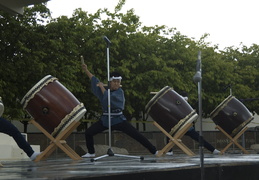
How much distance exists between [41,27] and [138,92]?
782cm

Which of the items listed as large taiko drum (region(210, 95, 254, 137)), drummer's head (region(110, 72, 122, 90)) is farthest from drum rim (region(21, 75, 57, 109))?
large taiko drum (region(210, 95, 254, 137))

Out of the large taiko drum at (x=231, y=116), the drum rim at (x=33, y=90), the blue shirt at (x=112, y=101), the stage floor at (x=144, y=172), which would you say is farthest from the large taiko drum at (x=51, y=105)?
the large taiko drum at (x=231, y=116)

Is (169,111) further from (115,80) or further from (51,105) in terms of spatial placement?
(51,105)

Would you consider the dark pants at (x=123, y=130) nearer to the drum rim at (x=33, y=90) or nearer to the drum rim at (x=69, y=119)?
the drum rim at (x=69, y=119)

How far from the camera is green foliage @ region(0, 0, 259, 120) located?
22.7m

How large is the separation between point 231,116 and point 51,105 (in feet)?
18.2

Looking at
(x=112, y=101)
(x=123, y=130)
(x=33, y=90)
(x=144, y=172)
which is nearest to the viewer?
(x=144, y=172)

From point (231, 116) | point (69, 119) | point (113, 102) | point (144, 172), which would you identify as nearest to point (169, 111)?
point (113, 102)

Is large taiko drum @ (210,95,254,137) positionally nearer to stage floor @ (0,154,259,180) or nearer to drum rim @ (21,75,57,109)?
drum rim @ (21,75,57,109)

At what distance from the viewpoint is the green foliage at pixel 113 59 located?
2272 centimetres

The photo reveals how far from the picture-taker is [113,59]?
29.7 m

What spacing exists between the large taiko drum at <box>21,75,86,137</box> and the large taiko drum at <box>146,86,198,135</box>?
245 cm

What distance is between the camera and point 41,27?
80.4ft

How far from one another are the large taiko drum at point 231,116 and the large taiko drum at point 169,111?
77.5 inches
